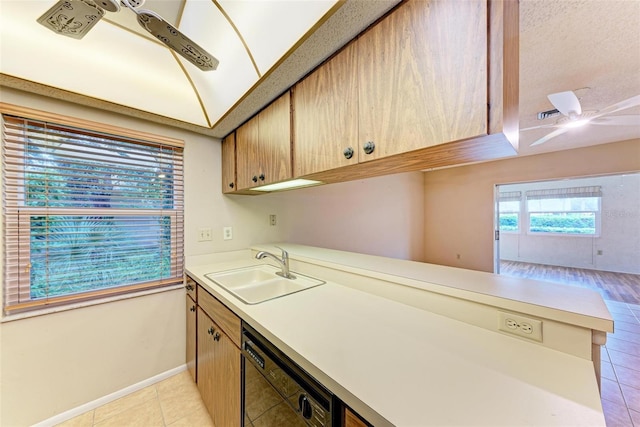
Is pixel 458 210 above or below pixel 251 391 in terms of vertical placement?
above

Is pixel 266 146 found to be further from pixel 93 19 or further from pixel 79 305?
pixel 79 305

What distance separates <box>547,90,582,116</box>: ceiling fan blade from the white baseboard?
3701 mm

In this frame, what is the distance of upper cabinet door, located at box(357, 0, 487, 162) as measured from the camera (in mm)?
653

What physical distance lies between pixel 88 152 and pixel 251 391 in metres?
1.76

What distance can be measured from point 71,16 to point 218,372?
1686 mm

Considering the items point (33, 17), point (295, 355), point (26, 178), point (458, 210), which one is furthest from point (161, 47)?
point (458, 210)

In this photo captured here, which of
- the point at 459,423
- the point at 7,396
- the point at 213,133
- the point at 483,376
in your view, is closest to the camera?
the point at 459,423

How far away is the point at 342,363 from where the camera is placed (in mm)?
688

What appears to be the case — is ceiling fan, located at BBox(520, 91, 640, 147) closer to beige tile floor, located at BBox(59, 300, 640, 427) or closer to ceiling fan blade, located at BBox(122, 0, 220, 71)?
beige tile floor, located at BBox(59, 300, 640, 427)

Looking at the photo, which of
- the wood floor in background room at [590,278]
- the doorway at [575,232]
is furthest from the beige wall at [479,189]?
the wood floor in background room at [590,278]

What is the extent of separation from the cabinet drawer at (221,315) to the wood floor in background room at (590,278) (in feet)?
17.4

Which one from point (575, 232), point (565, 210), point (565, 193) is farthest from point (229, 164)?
point (575, 232)

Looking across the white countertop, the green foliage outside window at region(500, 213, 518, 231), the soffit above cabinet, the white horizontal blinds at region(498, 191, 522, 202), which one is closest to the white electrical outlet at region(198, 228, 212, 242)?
the soffit above cabinet

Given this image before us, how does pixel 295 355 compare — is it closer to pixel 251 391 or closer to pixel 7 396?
pixel 251 391
